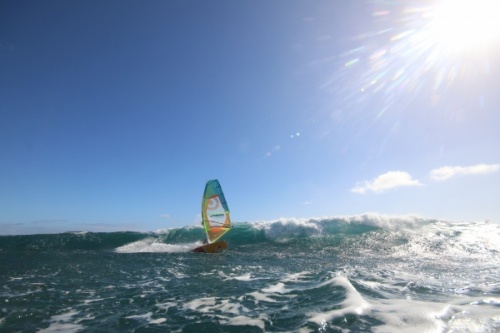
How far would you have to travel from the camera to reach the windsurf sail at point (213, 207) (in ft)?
61.2

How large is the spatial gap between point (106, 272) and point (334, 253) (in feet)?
35.1

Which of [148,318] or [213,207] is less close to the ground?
[213,207]

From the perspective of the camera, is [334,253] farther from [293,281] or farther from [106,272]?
[106,272]

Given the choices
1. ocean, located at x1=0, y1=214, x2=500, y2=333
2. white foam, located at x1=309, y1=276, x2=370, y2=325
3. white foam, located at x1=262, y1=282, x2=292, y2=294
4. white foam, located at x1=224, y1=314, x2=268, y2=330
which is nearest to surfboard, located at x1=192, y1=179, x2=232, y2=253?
ocean, located at x1=0, y1=214, x2=500, y2=333

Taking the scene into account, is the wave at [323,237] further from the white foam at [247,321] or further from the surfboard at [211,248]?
the white foam at [247,321]

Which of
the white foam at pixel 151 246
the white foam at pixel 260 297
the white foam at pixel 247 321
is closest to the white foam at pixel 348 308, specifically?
the white foam at pixel 247 321

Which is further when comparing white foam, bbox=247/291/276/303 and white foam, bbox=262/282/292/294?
white foam, bbox=262/282/292/294

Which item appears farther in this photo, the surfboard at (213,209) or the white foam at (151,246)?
the white foam at (151,246)

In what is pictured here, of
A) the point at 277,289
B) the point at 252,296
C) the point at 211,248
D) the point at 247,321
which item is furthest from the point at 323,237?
the point at 247,321

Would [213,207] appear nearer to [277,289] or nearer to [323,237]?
[323,237]

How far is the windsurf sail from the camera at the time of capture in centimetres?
1866

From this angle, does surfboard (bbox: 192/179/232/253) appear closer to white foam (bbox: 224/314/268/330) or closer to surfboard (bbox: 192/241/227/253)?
surfboard (bbox: 192/241/227/253)

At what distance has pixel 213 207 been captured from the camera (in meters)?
18.8

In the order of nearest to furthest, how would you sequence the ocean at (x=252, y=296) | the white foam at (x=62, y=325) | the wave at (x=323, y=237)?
the white foam at (x=62, y=325) → the ocean at (x=252, y=296) → the wave at (x=323, y=237)
